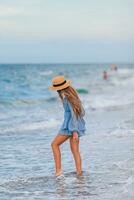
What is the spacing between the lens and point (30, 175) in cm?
914

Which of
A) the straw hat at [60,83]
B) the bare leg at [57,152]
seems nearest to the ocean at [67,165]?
the bare leg at [57,152]

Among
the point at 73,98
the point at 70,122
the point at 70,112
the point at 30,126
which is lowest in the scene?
the point at 30,126

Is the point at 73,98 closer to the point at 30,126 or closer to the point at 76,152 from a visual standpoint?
the point at 76,152

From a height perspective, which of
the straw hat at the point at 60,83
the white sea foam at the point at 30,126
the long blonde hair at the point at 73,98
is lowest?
the white sea foam at the point at 30,126

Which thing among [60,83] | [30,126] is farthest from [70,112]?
[30,126]

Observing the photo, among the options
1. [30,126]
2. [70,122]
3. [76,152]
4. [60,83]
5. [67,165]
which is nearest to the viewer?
[60,83]

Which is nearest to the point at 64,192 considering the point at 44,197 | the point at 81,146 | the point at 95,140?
the point at 44,197

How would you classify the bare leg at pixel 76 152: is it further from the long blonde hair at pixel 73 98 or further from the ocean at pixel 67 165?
the long blonde hair at pixel 73 98

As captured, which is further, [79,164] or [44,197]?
[79,164]

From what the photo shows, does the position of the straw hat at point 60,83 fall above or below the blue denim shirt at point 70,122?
above

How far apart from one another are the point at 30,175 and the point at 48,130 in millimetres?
6767

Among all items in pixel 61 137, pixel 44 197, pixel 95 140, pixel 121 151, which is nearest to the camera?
pixel 44 197

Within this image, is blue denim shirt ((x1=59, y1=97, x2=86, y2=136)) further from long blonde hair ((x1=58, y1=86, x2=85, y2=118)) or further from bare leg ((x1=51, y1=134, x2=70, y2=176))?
bare leg ((x1=51, y1=134, x2=70, y2=176))

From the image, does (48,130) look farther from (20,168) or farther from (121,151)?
(20,168)
